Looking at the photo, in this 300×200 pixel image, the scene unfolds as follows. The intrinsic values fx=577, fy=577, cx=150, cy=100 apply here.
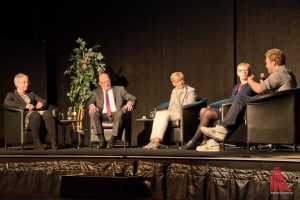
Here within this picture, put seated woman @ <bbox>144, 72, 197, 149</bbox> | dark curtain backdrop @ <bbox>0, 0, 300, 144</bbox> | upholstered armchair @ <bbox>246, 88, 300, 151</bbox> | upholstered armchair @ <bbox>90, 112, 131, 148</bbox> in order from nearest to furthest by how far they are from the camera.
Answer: upholstered armchair @ <bbox>246, 88, 300, 151</bbox> → seated woman @ <bbox>144, 72, 197, 149</bbox> → upholstered armchair @ <bbox>90, 112, 131, 148</bbox> → dark curtain backdrop @ <bbox>0, 0, 300, 144</bbox>

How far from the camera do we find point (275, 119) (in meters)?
5.52

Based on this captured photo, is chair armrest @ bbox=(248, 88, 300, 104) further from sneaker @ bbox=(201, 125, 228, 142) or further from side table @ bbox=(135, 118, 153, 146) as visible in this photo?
side table @ bbox=(135, 118, 153, 146)

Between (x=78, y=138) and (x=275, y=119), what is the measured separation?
3.58 meters

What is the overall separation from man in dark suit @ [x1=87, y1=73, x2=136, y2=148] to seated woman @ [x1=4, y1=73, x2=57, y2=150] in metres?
0.55

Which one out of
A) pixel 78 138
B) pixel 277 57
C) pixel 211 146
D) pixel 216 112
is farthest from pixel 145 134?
pixel 277 57

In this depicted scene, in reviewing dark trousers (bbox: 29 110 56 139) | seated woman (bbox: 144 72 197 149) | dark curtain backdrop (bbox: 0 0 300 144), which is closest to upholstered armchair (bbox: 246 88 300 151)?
seated woman (bbox: 144 72 197 149)

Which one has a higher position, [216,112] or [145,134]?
[216,112]

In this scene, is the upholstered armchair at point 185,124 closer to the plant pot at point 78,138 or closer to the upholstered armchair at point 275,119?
the upholstered armchair at point 275,119

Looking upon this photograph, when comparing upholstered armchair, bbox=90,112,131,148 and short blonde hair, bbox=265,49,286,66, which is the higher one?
short blonde hair, bbox=265,49,286,66

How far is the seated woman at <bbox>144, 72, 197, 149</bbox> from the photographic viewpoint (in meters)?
6.91

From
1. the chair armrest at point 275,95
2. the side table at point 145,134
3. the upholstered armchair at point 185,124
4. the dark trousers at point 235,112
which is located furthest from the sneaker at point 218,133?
the side table at point 145,134

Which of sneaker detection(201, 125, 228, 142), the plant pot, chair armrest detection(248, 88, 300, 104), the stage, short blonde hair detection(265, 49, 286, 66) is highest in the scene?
short blonde hair detection(265, 49, 286, 66)

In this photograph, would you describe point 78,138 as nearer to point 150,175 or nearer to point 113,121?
point 113,121

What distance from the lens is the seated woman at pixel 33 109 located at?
6.98 m
